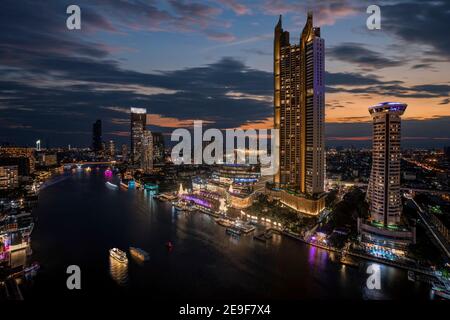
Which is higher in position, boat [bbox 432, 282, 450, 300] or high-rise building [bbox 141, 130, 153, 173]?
high-rise building [bbox 141, 130, 153, 173]

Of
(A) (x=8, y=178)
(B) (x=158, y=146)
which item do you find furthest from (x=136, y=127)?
(A) (x=8, y=178)

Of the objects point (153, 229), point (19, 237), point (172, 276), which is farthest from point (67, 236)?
point (172, 276)

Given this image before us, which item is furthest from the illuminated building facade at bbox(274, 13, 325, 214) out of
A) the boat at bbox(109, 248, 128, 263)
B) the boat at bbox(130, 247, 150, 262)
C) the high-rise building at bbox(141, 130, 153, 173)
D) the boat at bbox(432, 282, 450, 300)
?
the high-rise building at bbox(141, 130, 153, 173)

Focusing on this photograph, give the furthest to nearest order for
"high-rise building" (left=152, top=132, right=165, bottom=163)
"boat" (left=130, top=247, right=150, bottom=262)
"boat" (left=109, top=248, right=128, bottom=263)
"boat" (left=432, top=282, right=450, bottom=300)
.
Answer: "high-rise building" (left=152, top=132, right=165, bottom=163) < "boat" (left=130, top=247, right=150, bottom=262) < "boat" (left=109, top=248, right=128, bottom=263) < "boat" (left=432, top=282, right=450, bottom=300)

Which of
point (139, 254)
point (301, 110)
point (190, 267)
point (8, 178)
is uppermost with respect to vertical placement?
point (301, 110)

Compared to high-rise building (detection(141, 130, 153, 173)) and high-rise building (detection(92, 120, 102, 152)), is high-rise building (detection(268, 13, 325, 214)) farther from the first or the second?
high-rise building (detection(92, 120, 102, 152))

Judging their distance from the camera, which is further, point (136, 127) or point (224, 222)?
point (136, 127)

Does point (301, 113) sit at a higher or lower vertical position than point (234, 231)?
higher

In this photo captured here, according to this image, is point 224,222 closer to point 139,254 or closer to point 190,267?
point 190,267
